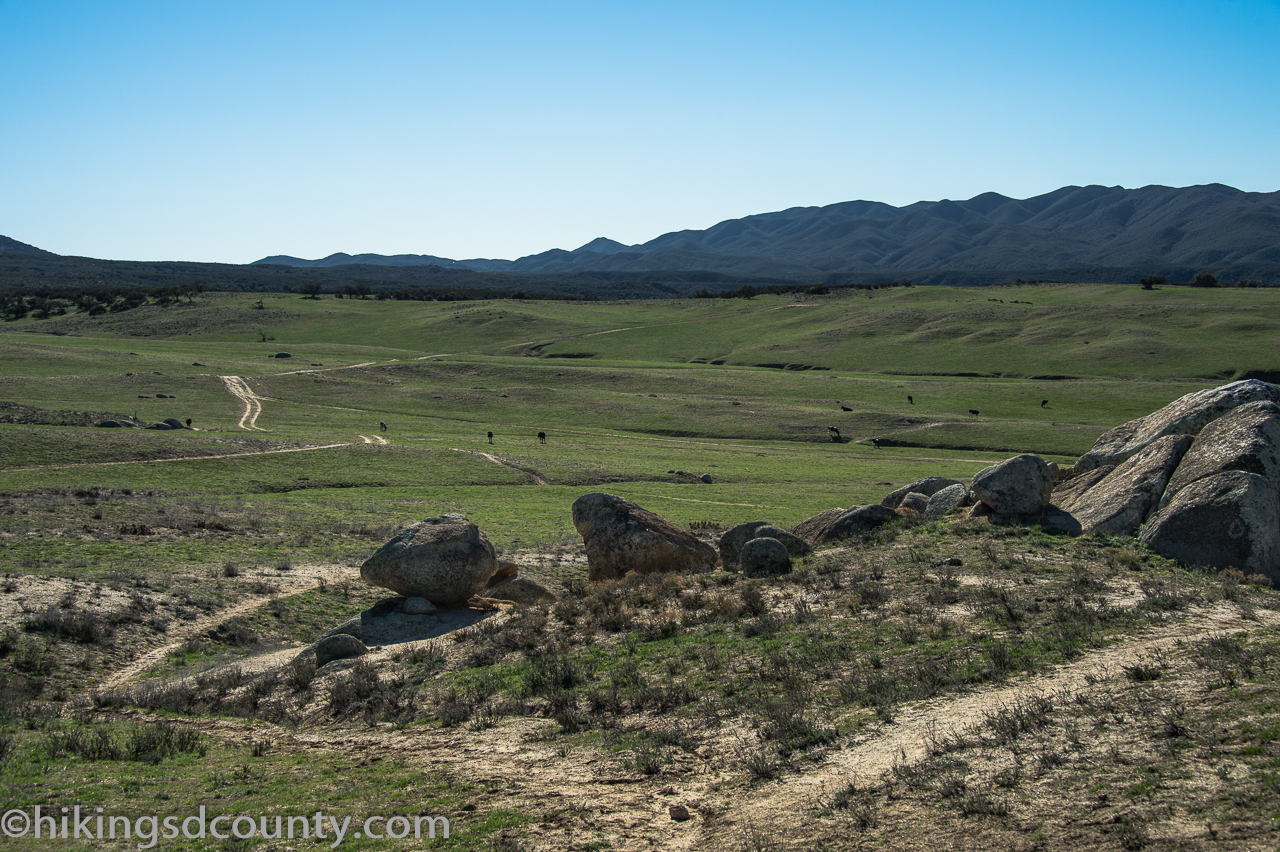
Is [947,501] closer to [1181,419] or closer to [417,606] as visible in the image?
[1181,419]

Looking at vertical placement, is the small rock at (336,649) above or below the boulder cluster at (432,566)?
below

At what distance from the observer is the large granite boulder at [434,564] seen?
67.4ft

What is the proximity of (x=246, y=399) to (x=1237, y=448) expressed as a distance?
68238 millimetres

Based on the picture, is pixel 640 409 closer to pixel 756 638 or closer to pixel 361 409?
pixel 361 409

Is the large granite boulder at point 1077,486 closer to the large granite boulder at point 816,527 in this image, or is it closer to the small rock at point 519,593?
the large granite boulder at point 816,527

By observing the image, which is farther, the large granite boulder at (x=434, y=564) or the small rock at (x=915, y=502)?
the small rock at (x=915, y=502)

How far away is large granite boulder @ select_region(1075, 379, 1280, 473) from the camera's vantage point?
73.9 ft

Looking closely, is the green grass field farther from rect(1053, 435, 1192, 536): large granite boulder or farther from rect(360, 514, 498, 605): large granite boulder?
rect(1053, 435, 1192, 536): large granite boulder

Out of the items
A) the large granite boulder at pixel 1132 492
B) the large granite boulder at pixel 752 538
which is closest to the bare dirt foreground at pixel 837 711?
the large granite boulder at pixel 1132 492

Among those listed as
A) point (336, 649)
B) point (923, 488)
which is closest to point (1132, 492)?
point (923, 488)

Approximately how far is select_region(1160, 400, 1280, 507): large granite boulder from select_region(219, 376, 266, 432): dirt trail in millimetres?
51337

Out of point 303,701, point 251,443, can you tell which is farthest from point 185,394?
point 303,701

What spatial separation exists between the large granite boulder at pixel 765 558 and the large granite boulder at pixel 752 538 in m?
0.95

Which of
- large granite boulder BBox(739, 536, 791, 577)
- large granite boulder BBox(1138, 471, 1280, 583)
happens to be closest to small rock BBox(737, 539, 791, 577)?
large granite boulder BBox(739, 536, 791, 577)
